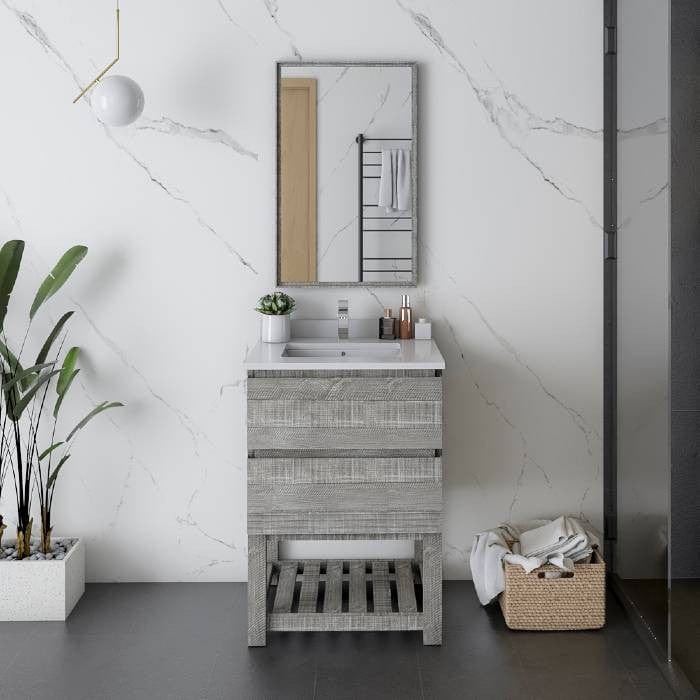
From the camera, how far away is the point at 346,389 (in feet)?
8.94

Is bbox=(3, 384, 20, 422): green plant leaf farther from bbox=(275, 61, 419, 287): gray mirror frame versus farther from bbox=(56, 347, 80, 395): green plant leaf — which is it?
bbox=(275, 61, 419, 287): gray mirror frame

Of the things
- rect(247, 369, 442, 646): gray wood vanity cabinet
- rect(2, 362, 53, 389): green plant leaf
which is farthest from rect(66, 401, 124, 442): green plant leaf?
rect(247, 369, 442, 646): gray wood vanity cabinet

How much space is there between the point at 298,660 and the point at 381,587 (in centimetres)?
46

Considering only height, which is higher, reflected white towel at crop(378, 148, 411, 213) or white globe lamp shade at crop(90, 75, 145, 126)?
white globe lamp shade at crop(90, 75, 145, 126)

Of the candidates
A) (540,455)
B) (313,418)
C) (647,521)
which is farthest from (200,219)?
(647,521)

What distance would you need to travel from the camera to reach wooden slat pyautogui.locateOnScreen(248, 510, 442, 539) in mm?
2756

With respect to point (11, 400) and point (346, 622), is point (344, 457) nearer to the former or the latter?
point (346, 622)

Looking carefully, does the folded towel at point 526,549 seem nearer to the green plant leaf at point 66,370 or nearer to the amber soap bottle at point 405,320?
the amber soap bottle at point 405,320

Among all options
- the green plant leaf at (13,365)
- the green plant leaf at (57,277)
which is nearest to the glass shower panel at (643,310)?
the green plant leaf at (57,277)

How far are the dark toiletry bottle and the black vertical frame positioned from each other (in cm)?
74

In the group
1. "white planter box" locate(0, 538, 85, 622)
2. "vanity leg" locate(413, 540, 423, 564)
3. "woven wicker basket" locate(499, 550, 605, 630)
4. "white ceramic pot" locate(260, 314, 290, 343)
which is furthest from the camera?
"vanity leg" locate(413, 540, 423, 564)

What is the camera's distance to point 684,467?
96.7 inches

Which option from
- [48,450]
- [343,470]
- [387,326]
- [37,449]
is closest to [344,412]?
[343,470]

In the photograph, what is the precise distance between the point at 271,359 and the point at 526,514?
1.18 m
